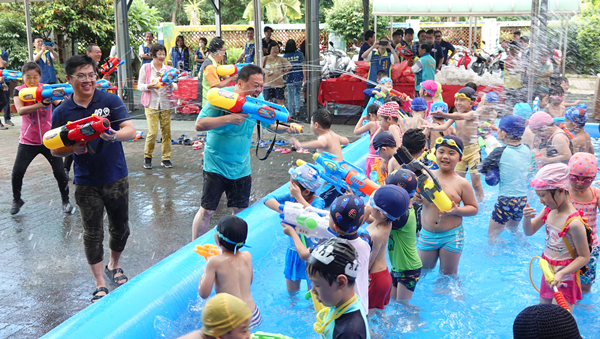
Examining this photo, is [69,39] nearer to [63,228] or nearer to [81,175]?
[63,228]

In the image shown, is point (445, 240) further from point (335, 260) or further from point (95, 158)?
point (95, 158)

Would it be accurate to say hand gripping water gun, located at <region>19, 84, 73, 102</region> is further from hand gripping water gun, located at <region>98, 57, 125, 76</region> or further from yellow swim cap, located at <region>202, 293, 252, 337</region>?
yellow swim cap, located at <region>202, 293, 252, 337</region>

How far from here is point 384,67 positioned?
41.9 ft

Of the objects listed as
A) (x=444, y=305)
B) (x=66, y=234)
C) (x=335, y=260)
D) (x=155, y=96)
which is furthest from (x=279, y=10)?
(x=335, y=260)

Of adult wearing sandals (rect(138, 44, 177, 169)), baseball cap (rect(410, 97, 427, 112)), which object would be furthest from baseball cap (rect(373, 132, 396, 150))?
adult wearing sandals (rect(138, 44, 177, 169))

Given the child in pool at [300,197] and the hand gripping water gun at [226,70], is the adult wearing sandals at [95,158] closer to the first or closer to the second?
the child in pool at [300,197]

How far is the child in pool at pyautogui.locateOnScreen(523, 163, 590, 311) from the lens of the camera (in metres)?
3.36

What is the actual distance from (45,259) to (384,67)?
971 centimetres

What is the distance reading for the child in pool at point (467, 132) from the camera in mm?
6461

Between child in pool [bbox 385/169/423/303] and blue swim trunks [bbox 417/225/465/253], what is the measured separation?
0.44 metres

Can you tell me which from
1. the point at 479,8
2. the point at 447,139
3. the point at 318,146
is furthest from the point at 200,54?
the point at 447,139

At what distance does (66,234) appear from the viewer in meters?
5.65

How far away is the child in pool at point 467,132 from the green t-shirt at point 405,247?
2835mm

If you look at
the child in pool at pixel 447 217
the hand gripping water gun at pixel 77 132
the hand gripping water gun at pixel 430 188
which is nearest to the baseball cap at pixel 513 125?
the child in pool at pixel 447 217
